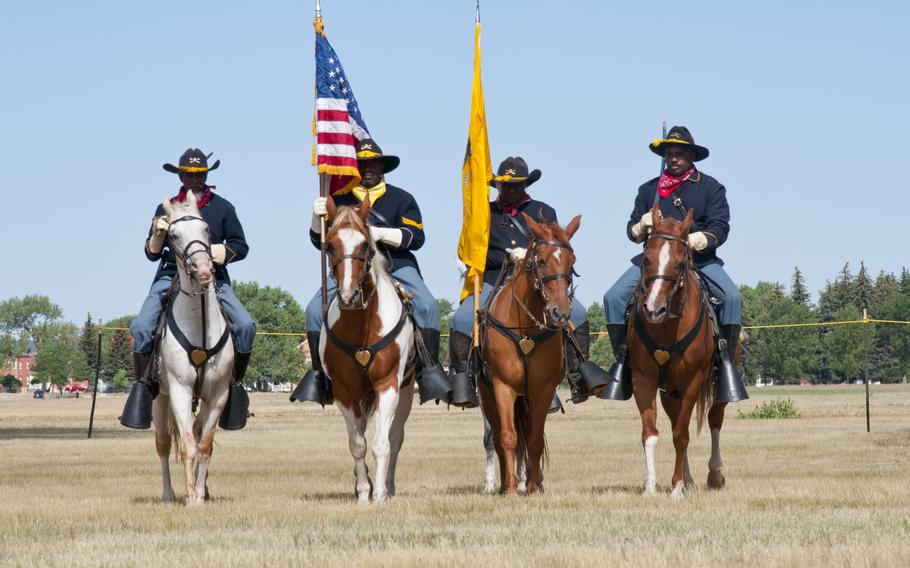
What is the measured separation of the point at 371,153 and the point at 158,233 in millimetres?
2464

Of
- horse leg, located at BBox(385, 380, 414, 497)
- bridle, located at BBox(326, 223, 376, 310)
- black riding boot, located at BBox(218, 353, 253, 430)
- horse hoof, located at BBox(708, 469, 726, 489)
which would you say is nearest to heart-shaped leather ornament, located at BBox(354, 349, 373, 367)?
bridle, located at BBox(326, 223, 376, 310)

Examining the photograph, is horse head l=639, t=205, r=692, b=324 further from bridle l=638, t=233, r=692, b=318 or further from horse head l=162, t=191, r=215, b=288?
horse head l=162, t=191, r=215, b=288

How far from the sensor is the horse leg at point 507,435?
13.8 meters

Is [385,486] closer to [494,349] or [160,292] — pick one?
[494,349]

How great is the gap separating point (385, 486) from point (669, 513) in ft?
10.7

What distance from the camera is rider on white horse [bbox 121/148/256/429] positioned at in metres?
14.3

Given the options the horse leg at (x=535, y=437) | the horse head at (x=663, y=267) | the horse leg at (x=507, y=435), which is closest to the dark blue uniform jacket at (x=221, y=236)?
the horse leg at (x=507, y=435)

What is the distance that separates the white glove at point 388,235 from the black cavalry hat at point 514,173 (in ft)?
5.18

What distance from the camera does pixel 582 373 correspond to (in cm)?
1450

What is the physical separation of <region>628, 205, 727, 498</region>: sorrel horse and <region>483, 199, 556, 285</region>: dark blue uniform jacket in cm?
172

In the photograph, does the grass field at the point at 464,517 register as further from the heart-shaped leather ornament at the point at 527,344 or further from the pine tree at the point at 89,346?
the pine tree at the point at 89,346

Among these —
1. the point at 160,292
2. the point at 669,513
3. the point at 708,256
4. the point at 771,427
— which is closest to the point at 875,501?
the point at 669,513

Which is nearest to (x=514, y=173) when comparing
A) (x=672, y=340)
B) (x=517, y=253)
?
(x=517, y=253)

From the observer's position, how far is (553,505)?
12.7 metres
